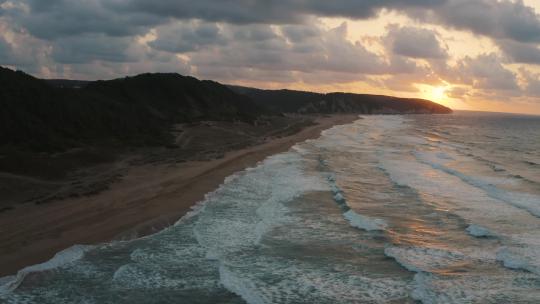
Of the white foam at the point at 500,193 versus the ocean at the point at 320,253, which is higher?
the white foam at the point at 500,193

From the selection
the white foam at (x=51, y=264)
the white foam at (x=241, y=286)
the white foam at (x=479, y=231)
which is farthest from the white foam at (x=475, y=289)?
the white foam at (x=51, y=264)

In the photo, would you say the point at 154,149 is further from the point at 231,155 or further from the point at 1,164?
the point at 1,164

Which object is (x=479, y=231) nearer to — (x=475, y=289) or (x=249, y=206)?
(x=475, y=289)

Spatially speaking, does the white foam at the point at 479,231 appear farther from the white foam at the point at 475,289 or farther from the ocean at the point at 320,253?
the white foam at the point at 475,289

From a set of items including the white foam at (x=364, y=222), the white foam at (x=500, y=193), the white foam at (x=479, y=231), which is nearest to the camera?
the white foam at (x=479, y=231)

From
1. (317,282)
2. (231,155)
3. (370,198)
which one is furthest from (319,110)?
(317,282)

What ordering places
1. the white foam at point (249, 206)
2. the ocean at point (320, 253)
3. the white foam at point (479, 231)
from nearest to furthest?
1. the ocean at point (320, 253)
2. the white foam at point (249, 206)
3. the white foam at point (479, 231)

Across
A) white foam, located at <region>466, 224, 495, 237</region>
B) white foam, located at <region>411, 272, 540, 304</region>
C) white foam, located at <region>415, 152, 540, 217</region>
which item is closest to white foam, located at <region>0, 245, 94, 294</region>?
white foam, located at <region>411, 272, 540, 304</region>
